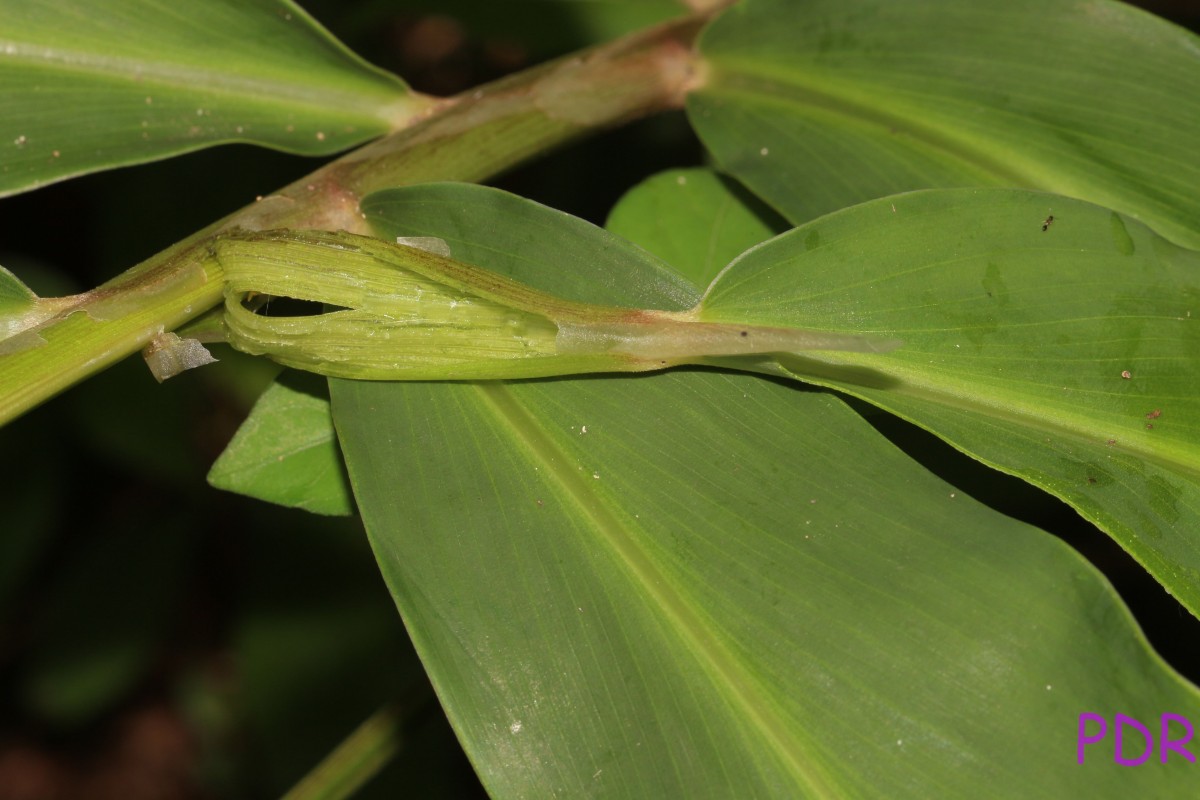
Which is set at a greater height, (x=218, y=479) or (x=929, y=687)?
(x=218, y=479)

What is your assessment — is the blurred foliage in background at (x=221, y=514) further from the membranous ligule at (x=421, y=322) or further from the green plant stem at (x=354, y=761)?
the membranous ligule at (x=421, y=322)

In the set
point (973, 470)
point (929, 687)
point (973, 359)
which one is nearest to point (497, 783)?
point (929, 687)

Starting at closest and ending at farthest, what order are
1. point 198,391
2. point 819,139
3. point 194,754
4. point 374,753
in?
point 819,139 → point 374,753 → point 198,391 → point 194,754

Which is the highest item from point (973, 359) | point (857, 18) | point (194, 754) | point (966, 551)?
point (857, 18)

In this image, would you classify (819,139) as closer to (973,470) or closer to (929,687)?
(973,470)

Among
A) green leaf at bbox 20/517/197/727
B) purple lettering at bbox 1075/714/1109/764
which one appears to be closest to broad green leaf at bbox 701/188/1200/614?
purple lettering at bbox 1075/714/1109/764

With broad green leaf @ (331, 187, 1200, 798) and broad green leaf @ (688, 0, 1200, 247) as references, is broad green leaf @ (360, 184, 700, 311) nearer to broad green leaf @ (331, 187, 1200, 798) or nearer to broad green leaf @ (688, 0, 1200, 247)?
broad green leaf @ (331, 187, 1200, 798)
